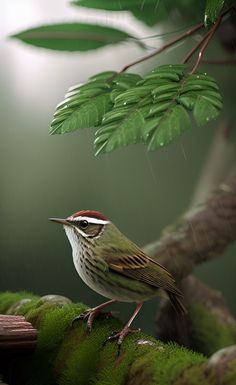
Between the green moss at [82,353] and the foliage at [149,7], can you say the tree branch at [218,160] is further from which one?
the green moss at [82,353]

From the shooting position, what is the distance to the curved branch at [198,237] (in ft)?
6.49

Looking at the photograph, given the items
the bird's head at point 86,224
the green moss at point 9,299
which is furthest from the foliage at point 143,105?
the green moss at point 9,299

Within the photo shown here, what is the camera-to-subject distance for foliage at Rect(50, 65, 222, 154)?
1077mm

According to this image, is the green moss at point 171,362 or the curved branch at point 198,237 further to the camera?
the curved branch at point 198,237

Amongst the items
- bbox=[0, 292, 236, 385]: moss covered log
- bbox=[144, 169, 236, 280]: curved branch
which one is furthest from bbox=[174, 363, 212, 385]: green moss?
bbox=[144, 169, 236, 280]: curved branch

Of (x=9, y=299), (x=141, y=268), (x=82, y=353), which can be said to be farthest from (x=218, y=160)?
(x=82, y=353)

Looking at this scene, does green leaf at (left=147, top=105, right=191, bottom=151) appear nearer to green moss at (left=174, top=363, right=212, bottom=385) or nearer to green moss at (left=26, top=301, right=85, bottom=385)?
green moss at (left=174, top=363, right=212, bottom=385)

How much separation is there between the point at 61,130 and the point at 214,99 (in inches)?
8.8

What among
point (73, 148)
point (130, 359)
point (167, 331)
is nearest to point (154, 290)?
point (130, 359)

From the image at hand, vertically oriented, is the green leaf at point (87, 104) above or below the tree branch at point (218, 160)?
above

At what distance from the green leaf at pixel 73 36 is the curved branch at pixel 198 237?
55 centimetres

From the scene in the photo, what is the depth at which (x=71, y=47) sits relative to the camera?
1.65 meters

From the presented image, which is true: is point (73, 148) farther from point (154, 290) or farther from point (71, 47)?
point (154, 290)

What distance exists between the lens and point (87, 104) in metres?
A: 1.22
